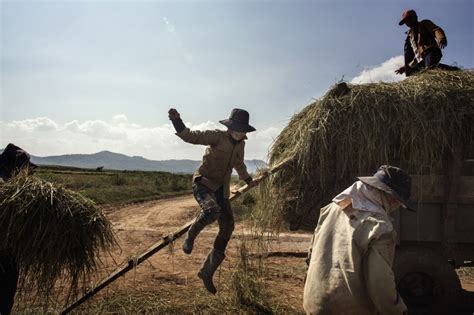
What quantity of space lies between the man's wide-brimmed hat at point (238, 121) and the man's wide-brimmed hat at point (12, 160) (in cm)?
226

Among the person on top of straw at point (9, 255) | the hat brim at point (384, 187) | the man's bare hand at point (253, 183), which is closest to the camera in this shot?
the hat brim at point (384, 187)

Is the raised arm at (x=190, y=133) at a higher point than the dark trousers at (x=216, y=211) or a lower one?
higher

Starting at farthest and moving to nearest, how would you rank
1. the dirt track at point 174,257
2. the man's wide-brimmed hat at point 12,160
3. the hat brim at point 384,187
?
1. the dirt track at point 174,257
2. the man's wide-brimmed hat at point 12,160
3. the hat brim at point 384,187

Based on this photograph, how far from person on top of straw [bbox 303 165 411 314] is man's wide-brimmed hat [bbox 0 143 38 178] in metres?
3.19

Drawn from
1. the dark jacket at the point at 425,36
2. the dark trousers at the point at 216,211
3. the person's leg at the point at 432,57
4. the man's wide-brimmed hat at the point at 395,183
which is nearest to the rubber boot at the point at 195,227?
the dark trousers at the point at 216,211

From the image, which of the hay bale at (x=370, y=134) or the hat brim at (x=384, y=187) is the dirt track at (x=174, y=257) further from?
the hat brim at (x=384, y=187)

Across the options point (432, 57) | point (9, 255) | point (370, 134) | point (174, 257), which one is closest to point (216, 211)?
point (370, 134)

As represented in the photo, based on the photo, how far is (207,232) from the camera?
10133 millimetres

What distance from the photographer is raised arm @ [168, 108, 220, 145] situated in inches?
171

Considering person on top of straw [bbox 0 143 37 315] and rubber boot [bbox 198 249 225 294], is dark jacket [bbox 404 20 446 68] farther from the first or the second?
person on top of straw [bbox 0 143 37 315]

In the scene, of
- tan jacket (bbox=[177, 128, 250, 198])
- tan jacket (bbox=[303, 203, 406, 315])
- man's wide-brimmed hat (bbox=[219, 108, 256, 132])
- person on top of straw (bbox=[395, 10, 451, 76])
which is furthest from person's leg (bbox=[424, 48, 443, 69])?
tan jacket (bbox=[303, 203, 406, 315])

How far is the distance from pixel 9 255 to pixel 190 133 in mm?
2238

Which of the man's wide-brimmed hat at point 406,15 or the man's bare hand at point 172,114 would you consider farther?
the man's wide-brimmed hat at point 406,15

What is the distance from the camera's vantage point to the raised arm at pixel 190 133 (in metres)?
4.34
